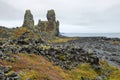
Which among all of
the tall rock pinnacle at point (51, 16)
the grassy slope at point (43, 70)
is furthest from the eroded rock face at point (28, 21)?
the grassy slope at point (43, 70)

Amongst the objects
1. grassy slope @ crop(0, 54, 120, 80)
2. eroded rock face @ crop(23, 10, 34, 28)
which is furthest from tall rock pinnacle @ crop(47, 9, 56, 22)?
grassy slope @ crop(0, 54, 120, 80)

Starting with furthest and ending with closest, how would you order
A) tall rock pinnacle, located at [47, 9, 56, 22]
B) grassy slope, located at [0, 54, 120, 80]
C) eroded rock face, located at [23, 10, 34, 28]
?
tall rock pinnacle, located at [47, 9, 56, 22], eroded rock face, located at [23, 10, 34, 28], grassy slope, located at [0, 54, 120, 80]

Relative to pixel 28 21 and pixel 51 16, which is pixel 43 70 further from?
pixel 51 16

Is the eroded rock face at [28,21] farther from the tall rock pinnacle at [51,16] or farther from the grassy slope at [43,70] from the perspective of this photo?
the grassy slope at [43,70]

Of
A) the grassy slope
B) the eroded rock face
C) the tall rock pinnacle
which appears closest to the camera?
the grassy slope

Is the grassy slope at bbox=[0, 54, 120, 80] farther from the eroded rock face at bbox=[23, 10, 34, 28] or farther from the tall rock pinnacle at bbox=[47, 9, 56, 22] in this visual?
the tall rock pinnacle at bbox=[47, 9, 56, 22]

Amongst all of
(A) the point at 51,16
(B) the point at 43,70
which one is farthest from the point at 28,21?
(B) the point at 43,70

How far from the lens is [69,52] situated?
50031mm

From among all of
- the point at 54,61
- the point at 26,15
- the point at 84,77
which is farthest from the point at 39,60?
the point at 26,15

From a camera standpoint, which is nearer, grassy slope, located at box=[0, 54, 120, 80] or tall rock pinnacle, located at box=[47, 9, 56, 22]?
grassy slope, located at box=[0, 54, 120, 80]

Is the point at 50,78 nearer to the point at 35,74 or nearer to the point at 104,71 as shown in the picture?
the point at 35,74

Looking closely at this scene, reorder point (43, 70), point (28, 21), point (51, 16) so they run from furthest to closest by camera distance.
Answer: point (51, 16) < point (28, 21) < point (43, 70)

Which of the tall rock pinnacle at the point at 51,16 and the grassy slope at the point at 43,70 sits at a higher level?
the tall rock pinnacle at the point at 51,16

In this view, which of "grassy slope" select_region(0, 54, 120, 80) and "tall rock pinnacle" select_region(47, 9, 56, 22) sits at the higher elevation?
"tall rock pinnacle" select_region(47, 9, 56, 22)
